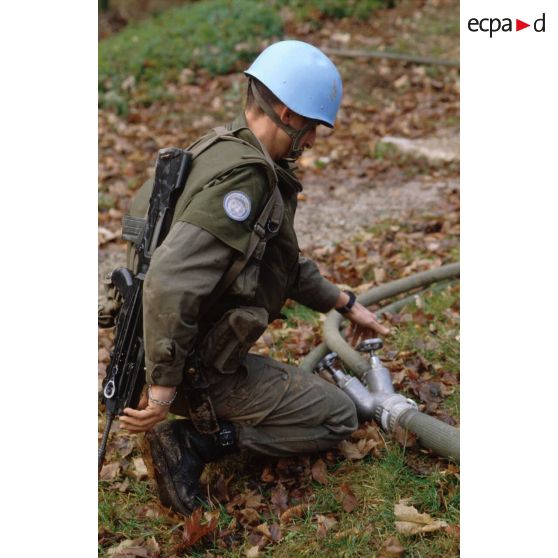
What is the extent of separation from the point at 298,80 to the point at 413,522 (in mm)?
1862

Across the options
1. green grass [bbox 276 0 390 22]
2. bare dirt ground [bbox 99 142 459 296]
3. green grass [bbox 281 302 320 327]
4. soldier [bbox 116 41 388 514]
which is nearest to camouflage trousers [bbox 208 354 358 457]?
soldier [bbox 116 41 388 514]

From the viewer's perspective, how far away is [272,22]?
37.9 ft

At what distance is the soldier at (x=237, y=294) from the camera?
2758 mm

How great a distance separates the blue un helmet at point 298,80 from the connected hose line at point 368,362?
130 cm

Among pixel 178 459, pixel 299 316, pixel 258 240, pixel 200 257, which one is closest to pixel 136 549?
pixel 178 459

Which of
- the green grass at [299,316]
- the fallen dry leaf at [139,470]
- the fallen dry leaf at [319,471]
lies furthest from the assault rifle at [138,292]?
the green grass at [299,316]

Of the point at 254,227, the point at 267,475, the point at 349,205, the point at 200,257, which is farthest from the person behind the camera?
the point at 349,205

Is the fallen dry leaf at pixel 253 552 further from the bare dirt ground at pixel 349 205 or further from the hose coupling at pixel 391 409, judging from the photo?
the bare dirt ground at pixel 349 205

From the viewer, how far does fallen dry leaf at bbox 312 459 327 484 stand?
11.0 ft

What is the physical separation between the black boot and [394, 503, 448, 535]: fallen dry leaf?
0.81 m

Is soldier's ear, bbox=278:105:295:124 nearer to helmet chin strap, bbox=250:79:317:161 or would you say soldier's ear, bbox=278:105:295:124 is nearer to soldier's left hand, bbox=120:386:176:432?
helmet chin strap, bbox=250:79:317:161

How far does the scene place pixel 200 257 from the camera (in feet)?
8.96

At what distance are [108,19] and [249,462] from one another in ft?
44.2

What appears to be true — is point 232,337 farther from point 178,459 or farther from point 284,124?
point 284,124
